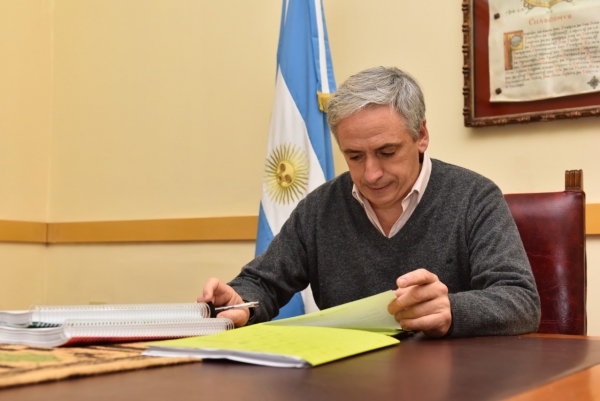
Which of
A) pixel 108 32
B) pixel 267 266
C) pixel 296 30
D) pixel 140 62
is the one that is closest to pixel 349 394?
pixel 267 266

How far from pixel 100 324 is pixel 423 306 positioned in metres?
0.56

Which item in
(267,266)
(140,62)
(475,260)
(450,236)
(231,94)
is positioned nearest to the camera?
(475,260)

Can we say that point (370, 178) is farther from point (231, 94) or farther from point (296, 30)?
point (231, 94)

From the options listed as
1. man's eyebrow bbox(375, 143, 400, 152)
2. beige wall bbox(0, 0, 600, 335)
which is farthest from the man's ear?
beige wall bbox(0, 0, 600, 335)

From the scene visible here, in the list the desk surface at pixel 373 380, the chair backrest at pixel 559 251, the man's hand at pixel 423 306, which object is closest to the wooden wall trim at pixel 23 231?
the chair backrest at pixel 559 251

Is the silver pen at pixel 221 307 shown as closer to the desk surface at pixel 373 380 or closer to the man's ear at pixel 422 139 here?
the desk surface at pixel 373 380

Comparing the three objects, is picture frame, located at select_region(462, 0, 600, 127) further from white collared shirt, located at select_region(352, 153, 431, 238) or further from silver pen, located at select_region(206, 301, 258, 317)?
silver pen, located at select_region(206, 301, 258, 317)

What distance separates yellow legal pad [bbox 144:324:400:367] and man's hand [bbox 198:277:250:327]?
316 mm

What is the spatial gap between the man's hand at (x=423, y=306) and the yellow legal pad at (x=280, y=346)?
111 mm

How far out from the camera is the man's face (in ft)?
5.53

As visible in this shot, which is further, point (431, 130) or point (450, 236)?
point (431, 130)

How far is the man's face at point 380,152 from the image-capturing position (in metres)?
1.68

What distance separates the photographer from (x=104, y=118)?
3693 mm

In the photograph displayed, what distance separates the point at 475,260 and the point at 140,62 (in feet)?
8.03
